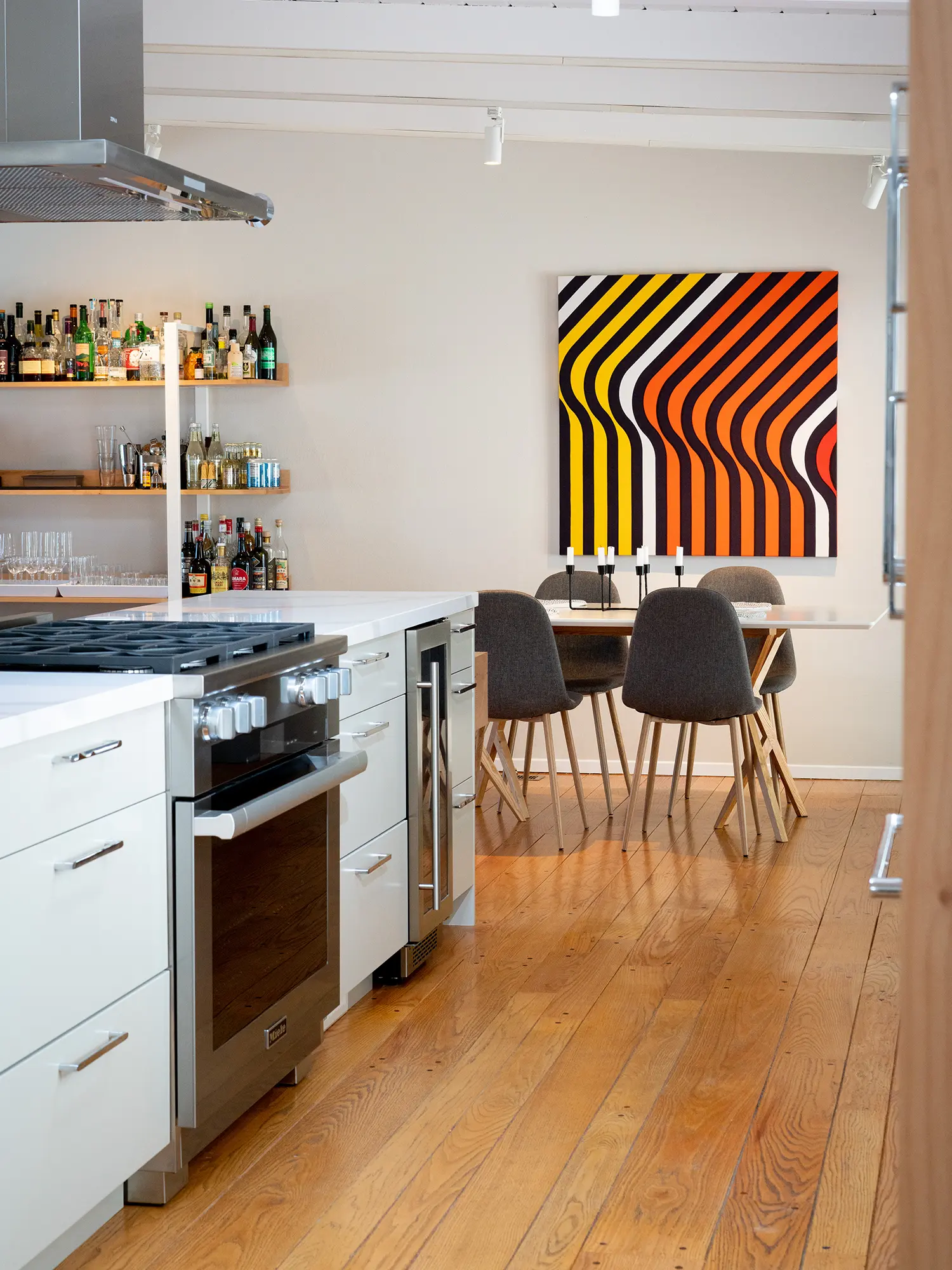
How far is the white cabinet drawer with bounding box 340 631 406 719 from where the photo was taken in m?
3.05

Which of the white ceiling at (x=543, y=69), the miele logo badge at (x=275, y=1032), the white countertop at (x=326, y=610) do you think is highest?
the white ceiling at (x=543, y=69)

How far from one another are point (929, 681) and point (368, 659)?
2019 millimetres

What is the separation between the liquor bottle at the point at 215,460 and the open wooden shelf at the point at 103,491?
61 millimetres

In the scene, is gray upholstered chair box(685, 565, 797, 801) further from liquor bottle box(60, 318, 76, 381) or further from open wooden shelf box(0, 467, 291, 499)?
liquor bottle box(60, 318, 76, 381)

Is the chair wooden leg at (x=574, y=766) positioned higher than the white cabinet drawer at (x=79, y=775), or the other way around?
the white cabinet drawer at (x=79, y=775)

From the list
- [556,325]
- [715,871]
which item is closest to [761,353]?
[556,325]

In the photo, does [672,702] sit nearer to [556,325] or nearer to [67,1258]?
[556,325]

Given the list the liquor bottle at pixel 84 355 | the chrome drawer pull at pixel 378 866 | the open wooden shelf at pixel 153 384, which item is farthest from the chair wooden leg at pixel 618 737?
the liquor bottle at pixel 84 355

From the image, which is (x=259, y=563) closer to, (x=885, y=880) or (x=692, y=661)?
(x=692, y=661)

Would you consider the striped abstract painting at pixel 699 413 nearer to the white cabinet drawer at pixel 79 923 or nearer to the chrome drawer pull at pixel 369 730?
the chrome drawer pull at pixel 369 730

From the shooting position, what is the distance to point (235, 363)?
6176 millimetres

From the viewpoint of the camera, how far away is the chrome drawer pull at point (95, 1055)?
1959 mm

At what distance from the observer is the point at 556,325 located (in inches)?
248

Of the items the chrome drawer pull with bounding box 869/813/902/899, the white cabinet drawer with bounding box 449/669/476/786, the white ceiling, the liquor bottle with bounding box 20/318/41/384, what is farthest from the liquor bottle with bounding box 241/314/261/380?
the chrome drawer pull with bounding box 869/813/902/899
